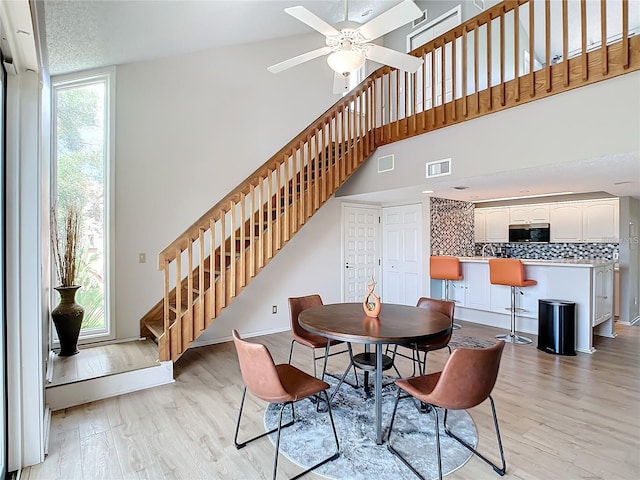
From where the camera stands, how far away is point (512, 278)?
458cm

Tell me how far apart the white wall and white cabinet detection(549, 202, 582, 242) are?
4.90 metres

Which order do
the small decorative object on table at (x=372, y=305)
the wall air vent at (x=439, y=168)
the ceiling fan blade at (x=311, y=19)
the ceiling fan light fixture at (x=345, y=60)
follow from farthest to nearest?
the wall air vent at (x=439, y=168) < the small decorative object on table at (x=372, y=305) < the ceiling fan light fixture at (x=345, y=60) < the ceiling fan blade at (x=311, y=19)

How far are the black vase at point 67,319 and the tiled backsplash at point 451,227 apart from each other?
16.6 feet

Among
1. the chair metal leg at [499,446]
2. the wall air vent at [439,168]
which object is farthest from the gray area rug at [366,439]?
the wall air vent at [439,168]

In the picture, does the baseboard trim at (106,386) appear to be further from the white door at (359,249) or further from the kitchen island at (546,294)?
the kitchen island at (546,294)

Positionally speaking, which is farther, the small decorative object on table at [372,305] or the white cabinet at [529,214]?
the white cabinet at [529,214]

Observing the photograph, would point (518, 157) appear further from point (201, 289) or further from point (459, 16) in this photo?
point (459, 16)

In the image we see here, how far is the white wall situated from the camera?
4.09 metres

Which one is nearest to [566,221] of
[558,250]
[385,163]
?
[558,250]

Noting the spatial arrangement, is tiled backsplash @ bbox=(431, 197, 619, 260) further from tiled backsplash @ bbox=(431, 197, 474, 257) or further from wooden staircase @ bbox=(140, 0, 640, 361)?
wooden staircase @ bbox=(140, 0, 640, 361)

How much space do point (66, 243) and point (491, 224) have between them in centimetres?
724

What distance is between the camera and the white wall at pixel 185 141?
4090 millimetres

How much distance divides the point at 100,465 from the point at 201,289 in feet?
5.32

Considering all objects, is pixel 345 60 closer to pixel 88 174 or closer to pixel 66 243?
pixel 88 174
